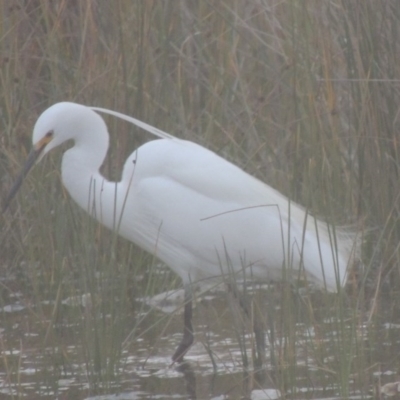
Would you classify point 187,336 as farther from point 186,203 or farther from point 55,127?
point 55,127

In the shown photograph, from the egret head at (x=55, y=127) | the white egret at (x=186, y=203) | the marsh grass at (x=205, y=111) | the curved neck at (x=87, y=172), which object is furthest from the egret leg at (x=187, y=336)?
the egret head at (x=55, y=127)

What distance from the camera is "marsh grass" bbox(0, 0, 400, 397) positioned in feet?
13.4

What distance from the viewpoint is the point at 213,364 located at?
11.8 ft

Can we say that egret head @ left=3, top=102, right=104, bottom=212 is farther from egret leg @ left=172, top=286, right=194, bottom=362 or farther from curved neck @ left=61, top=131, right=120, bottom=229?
egret leg @ left=172, top=286, right=194, bottom=362

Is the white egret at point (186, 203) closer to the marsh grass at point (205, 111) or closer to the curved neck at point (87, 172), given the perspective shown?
the curved neck at point (87, 172)

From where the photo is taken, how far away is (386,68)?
162 inches

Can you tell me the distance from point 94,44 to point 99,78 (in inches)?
7.7

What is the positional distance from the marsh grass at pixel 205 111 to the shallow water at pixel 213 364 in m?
0.05

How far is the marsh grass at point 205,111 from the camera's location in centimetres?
410

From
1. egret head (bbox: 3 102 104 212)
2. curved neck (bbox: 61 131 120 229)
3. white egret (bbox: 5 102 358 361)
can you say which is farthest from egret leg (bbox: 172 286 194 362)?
egret head (bbox: 3 102 104 212)

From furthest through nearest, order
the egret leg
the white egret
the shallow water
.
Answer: the white egret < the egret leg < the shallow water

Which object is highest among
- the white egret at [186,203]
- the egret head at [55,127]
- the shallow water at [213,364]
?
the egret head at [55,127]

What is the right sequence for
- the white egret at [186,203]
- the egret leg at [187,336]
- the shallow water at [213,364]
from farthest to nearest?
the white egret at [186,203] < the egret leg at [187,336] < the shallow water at [213,364]

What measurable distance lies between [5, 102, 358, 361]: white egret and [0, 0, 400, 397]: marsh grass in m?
0.13
